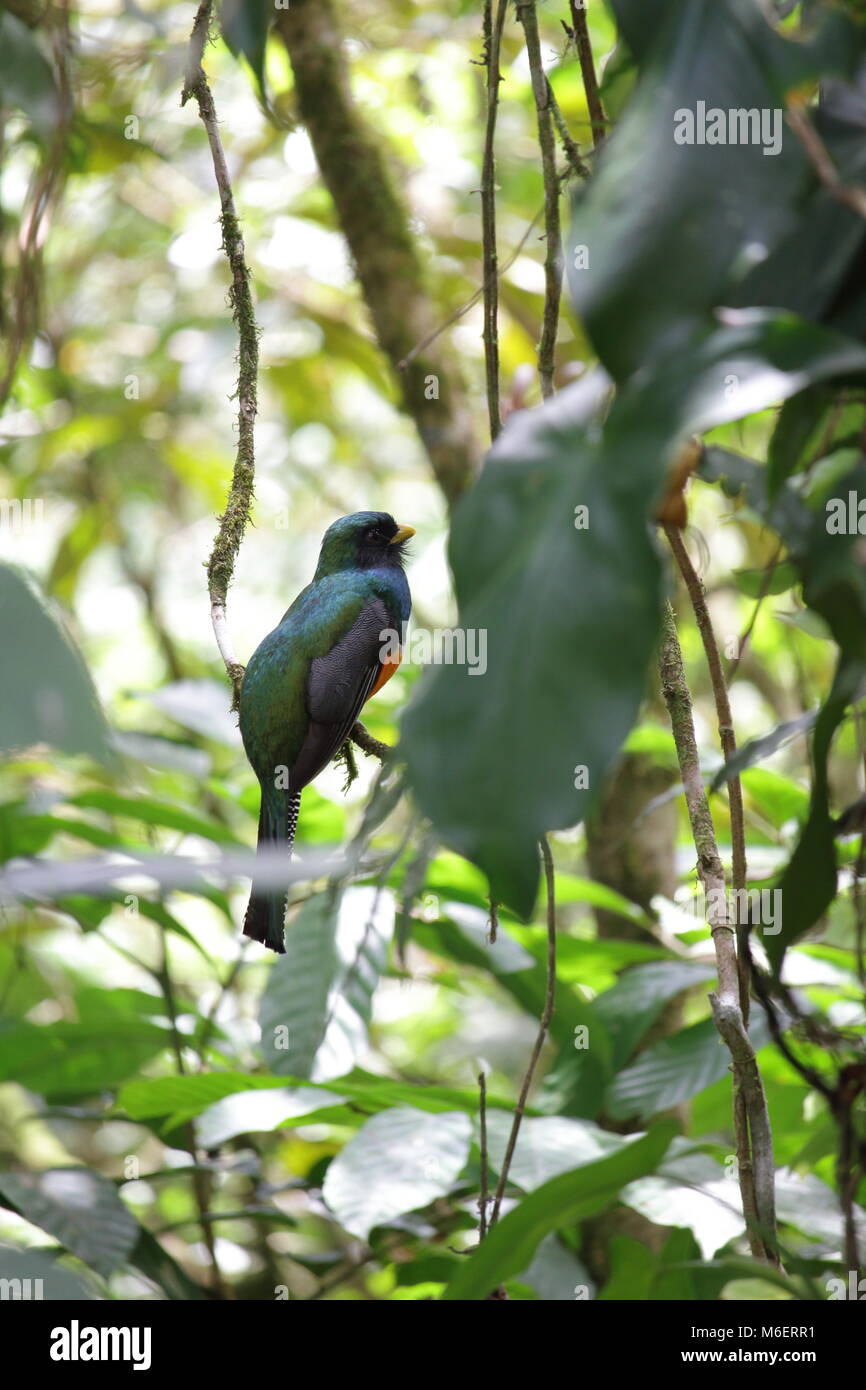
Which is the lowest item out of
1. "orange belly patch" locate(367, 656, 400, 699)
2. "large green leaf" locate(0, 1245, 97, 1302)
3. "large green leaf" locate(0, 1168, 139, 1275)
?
"large green leaf" locate(0, 1245, 97, 1302)

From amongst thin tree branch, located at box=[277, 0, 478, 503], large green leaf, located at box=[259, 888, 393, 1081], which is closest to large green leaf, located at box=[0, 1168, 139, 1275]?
large green leaf, located at box=[259, 888, 393, 1081]

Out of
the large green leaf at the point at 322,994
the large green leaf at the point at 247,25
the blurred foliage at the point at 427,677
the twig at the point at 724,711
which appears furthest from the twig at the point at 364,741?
the large green leaf at the point at 247,25

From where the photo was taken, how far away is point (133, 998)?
11.2 feet

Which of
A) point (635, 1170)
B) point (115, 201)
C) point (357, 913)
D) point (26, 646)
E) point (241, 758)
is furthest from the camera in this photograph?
point (115, 201)

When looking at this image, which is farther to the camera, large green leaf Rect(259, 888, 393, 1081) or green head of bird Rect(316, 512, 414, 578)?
green head of bird Rect(316, 512, 414, 578)

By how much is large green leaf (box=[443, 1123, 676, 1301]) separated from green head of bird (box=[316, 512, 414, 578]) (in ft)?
7.00

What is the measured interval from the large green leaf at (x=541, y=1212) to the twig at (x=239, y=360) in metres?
0.98

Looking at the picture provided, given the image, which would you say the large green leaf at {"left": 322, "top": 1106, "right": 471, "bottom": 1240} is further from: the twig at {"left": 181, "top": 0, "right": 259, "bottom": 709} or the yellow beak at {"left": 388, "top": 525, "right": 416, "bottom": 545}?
the yellow beak at {"left": 388, "top": 525, "right": 416, "bottom": 545}

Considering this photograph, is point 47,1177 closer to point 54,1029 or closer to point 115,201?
point 54,1029

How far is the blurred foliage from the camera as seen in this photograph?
846 millimetres


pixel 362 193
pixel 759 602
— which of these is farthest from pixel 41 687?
pixel 362 193

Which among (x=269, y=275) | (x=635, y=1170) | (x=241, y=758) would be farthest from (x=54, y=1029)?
(x=269, y=275)

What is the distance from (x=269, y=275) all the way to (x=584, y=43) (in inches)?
163

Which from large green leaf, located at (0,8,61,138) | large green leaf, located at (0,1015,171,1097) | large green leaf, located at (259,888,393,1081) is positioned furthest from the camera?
large green leaf, located at (0,1015,171,1097)
